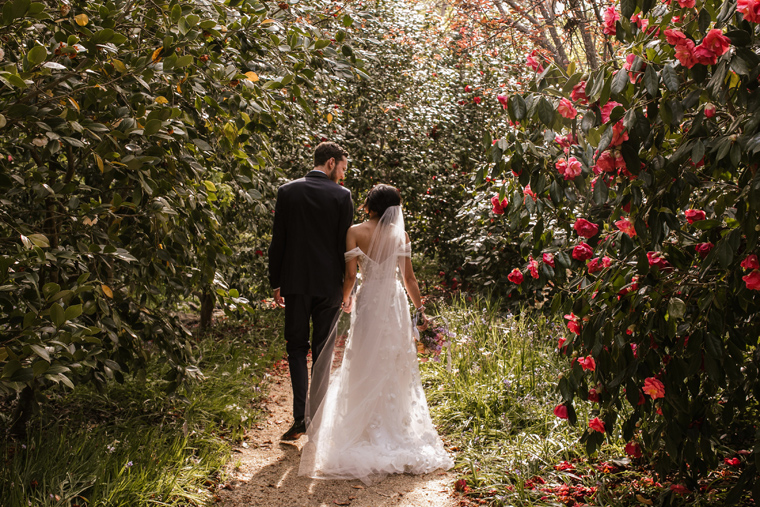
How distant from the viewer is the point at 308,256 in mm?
4121

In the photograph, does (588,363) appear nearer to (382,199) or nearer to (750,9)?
(750,9)

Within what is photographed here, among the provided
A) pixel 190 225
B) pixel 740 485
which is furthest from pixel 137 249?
pixel 740 485

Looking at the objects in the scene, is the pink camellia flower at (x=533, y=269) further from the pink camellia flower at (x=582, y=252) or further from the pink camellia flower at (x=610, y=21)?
the pink camellia flower at (x=610, y=21)

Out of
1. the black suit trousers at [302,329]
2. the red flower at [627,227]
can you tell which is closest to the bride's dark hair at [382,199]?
the black suit trousers at [302,329]

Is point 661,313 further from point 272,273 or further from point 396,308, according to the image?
point 272,273

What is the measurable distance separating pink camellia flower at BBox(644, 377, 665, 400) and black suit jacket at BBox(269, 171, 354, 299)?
2.48m

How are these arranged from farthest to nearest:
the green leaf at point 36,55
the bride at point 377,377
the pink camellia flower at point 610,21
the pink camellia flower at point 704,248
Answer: the bride at point 377,377 < the pink camellia flower at point 610,21 < the pink camellia flower at point 704,248 < the green leaf at point 36,55

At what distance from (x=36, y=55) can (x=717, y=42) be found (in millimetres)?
1980

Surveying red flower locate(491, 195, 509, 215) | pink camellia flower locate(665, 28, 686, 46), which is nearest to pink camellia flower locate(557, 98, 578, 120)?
pink camellia flower locate(665, 28, 686, 46)

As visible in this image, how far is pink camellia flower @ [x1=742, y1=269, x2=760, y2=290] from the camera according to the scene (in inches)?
66.0

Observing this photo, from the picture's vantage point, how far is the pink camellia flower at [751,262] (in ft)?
5.50

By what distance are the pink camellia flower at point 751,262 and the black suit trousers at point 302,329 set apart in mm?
2895

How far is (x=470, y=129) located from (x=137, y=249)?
21.5ft

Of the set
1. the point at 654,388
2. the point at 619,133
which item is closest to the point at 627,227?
the point at 619,133
